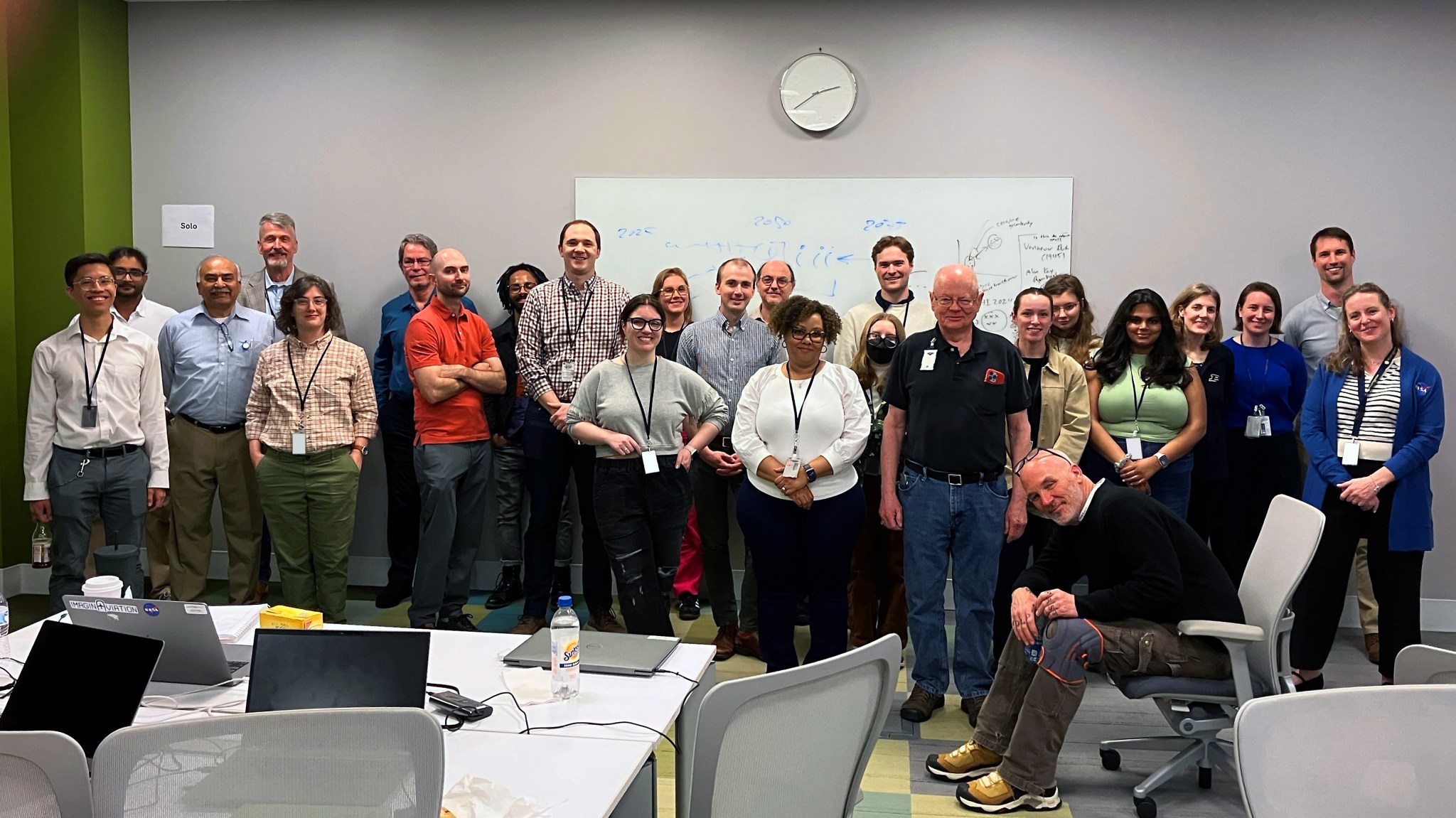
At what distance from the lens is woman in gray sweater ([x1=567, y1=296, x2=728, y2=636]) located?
397 cm

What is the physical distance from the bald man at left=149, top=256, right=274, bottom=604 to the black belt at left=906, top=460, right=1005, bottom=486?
301cm

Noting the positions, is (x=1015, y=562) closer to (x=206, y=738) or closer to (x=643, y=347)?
(x=643, y=347)

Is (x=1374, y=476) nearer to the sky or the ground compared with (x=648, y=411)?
nearer to the ground

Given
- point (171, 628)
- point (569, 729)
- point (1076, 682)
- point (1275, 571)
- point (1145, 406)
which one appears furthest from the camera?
point (1145, 406)

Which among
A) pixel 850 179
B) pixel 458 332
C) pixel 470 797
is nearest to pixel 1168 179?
pixel 850 179

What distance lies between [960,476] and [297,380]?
2.74 meters

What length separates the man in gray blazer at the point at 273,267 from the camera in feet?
16.9

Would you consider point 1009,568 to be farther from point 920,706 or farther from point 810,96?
point 810,96

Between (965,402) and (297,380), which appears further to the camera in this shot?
(297,380)

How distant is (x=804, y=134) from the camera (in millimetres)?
5277

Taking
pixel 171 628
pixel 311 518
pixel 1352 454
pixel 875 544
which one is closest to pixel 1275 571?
pixel 1352 454

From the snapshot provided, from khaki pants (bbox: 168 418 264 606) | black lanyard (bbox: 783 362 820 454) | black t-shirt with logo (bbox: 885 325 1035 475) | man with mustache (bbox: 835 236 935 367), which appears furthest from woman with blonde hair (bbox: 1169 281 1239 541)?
khaki pants (bbox: 168 418 264 606)

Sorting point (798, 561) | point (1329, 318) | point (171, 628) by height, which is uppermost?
point (1329, 318)

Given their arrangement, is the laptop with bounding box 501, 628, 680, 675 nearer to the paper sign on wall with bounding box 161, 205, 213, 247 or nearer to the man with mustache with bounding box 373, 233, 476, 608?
the man with mustache with bounding box 373, 233, 476, 608
